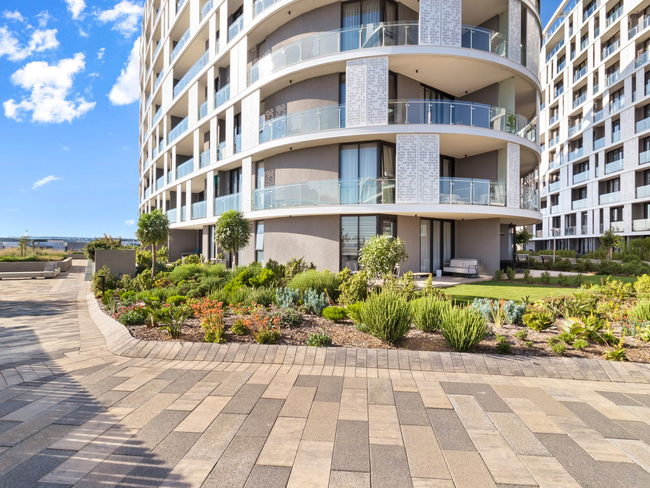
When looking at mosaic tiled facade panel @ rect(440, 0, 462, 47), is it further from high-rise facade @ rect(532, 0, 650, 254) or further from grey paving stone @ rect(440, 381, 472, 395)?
high-rise facade @ rect(532, 0, 650, 254)

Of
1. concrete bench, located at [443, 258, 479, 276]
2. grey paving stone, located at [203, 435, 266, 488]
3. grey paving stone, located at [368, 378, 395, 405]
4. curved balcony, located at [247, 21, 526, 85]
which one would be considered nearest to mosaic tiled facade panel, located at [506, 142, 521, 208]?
concrete bench, located at [443, 258, 479, 276]

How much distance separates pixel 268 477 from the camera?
2.75m

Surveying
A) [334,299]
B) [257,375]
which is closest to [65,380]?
[257,375]

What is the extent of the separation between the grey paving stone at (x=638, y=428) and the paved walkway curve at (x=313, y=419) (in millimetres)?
22

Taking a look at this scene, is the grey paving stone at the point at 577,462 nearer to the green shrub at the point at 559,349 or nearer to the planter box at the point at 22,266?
the green shrub at the point at 559,349

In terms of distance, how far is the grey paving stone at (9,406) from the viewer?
3807 millimetres

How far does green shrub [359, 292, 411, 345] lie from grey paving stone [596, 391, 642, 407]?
2591 mm

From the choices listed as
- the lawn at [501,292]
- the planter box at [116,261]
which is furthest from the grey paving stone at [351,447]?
the planter box at [116,261]

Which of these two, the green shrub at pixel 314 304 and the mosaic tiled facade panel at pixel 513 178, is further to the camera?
the mosaic tiled facade panel at pixel 513 178

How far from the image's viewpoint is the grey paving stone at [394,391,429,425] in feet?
12.0

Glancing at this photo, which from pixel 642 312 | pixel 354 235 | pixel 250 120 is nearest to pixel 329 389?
pixel 642 312

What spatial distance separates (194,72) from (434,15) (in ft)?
53.5

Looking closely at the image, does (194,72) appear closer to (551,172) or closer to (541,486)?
(541,486)

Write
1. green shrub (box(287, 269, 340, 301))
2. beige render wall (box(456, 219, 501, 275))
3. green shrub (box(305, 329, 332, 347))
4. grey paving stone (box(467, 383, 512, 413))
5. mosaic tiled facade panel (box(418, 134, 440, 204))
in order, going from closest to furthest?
grey paving stone (box(467, 383, 512, 413)) → green shrub (box(305, 329, 332, 347)) → green shrub (box(287, 269, 340, 301)) → mosaic tiled facade panel (box(418, 134, 440, 204)) → beige render wall (box(456, 219, 501, 275))
